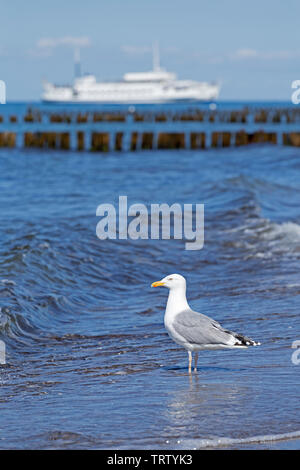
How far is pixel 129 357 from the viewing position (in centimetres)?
664

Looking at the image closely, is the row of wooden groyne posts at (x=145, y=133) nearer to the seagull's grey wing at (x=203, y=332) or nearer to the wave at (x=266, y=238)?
the wave at (x=266, y=238)

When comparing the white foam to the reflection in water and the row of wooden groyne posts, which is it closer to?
the reflection in water

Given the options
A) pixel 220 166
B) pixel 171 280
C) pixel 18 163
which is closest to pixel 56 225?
pixel 171 280

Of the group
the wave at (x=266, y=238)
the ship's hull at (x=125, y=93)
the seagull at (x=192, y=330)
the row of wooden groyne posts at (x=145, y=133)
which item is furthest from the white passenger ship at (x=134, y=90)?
the seagull at (x=192, y=330)

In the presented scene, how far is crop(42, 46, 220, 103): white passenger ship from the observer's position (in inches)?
5084

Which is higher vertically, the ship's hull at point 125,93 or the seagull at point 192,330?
the seagull at point 192,330

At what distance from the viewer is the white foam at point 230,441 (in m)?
4.38

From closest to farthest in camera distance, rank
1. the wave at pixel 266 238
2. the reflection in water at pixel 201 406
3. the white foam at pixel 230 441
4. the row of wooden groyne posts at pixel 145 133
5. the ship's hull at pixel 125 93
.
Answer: the white foam at pixel 230 441, the reflection in water at pixel 201 406, the wave at pixel 266 238, the row of wooden groyne posts at pixel 145 133, the ship's hull at pixel 125 93

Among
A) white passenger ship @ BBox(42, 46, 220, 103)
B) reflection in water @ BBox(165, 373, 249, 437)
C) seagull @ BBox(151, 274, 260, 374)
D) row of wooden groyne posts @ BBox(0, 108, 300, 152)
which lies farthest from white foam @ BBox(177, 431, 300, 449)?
white passenger ship @ BBox(42, 46, 220, 103)

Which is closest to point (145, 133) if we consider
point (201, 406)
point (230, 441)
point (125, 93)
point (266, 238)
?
point (266, 238)

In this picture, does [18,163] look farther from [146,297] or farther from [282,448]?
[282,448]

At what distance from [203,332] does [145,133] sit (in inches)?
1502

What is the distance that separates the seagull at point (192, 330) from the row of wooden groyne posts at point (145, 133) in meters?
35.5

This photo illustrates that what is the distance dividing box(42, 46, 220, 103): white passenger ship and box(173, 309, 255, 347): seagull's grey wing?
12402 centimetres
